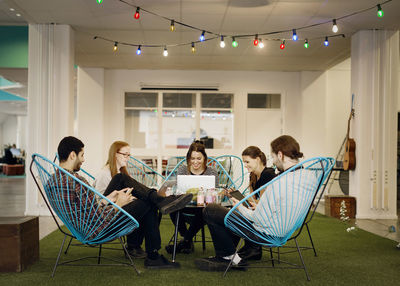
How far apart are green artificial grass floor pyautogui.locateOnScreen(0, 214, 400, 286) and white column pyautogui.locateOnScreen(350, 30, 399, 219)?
228 centimetres

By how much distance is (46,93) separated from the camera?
20.0 ft

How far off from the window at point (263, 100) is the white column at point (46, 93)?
4570mm

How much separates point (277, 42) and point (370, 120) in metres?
1.90

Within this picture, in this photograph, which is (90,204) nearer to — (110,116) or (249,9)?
(249,9)

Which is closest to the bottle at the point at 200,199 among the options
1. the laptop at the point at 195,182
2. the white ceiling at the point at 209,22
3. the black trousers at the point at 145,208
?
the laptop at the point at 195,182

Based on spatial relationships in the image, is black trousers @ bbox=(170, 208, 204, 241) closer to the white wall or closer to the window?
the window

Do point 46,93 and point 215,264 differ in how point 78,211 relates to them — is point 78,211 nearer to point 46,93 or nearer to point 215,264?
point 215,264

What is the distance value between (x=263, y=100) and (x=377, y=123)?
3.67 metres

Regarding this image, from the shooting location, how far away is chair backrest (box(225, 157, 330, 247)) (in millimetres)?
Answer: 2758

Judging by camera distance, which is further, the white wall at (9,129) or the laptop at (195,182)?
the white wall at (9,129)

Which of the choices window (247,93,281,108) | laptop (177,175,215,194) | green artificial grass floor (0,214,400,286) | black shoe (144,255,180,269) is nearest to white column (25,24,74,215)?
green artificial grass floor (0,214,400,286)

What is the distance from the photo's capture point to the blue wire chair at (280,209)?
2758mm

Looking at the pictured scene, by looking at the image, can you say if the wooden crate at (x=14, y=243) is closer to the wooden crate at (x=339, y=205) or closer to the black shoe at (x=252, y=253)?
the black shoe at (x=252, y=253)

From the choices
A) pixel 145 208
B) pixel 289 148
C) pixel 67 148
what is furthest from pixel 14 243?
pixel 289 148
